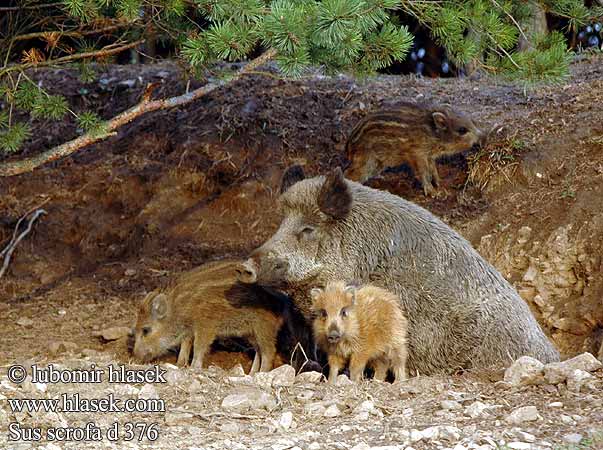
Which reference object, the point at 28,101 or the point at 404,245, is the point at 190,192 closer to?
the point at 28,101

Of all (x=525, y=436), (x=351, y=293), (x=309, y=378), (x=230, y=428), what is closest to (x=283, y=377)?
(x=309, y=378)

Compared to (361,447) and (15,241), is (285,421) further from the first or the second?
(15,241)

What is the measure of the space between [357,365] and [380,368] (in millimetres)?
321

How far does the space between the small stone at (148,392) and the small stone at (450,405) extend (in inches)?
73.2

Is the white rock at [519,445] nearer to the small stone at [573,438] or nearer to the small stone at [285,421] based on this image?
the small stone at [573,438]

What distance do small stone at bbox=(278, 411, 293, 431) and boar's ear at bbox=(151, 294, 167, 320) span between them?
2.51 metres

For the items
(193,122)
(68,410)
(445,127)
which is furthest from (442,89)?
(68,410)

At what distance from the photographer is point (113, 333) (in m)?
8.53

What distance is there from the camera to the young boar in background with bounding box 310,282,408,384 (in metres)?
6.79

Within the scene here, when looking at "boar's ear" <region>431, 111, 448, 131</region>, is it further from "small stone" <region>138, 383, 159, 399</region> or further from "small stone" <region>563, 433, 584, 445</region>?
"small stone" <region>563, 433, 584, 445</region>

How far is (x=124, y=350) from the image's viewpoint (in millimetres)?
8320

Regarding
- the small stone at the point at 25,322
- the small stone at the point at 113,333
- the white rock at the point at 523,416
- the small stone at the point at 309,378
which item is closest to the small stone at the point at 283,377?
the small stone at the point at 309,378

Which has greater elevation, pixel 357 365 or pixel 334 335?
pixel 334 335

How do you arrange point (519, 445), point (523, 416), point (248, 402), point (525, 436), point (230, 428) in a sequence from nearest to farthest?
point (519, 445)
point (525, 436)
point (523, 416)
point (230, 428)
point (248, 402)
